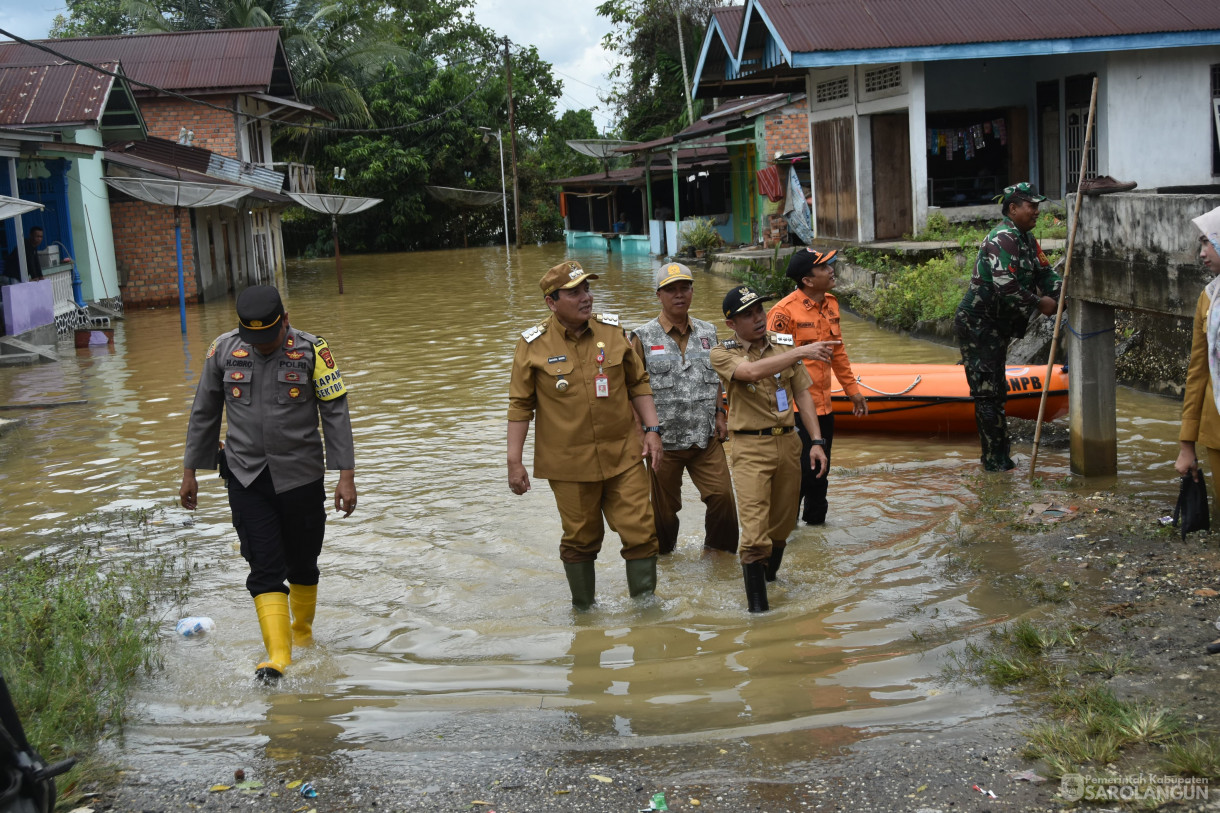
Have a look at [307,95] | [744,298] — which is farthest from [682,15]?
[744,298]

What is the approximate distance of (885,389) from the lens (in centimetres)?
970

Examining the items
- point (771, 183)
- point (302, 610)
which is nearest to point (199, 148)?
point (771, 183)

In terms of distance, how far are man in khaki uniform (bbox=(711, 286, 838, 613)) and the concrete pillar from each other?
8.44ft

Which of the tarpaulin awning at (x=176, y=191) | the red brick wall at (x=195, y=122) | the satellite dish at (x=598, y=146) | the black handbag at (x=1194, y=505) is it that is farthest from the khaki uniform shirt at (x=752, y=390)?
the satellite dish at (x=598, y=146)

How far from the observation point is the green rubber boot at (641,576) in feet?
19.1

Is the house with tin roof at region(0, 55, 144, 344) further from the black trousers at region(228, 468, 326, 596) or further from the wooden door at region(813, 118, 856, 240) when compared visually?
the black trousers at region(228, 468, 326, 596)

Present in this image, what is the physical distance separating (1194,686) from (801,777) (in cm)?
151

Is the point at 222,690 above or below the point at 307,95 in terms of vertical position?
below

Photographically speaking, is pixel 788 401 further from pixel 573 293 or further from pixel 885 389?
pixel 885 389

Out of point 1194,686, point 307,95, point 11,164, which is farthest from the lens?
point 307,95

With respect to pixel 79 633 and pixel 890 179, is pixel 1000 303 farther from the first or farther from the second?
pixel 890 179

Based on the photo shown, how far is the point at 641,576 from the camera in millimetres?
5840

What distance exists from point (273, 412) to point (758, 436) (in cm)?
231

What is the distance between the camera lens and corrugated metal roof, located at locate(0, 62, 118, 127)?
62.7ft
